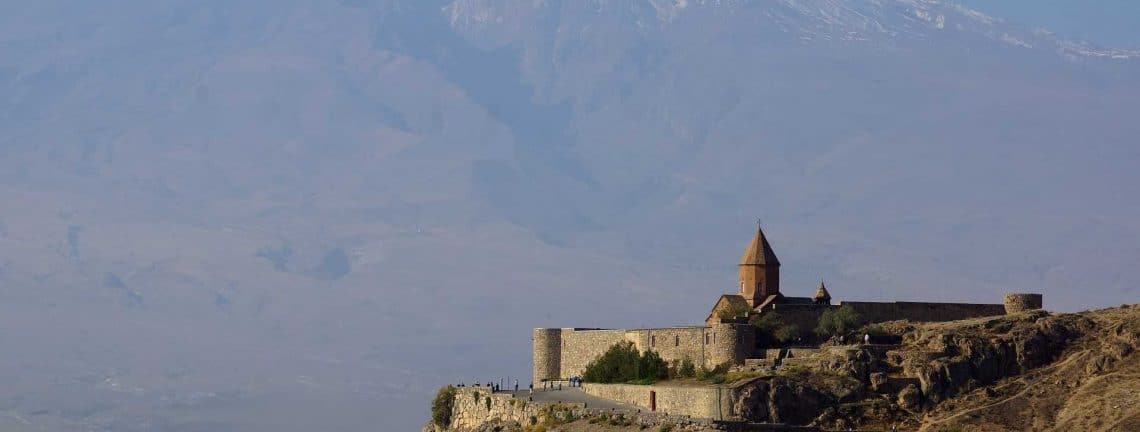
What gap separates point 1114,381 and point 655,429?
15424mm

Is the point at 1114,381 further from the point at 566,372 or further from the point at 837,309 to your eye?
the point at 566,372

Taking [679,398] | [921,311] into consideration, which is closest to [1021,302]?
[921,311]

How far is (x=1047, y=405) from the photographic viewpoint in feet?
246

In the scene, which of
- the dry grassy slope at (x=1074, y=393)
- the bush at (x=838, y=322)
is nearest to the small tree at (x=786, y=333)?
the bush at (x=838, y=322)

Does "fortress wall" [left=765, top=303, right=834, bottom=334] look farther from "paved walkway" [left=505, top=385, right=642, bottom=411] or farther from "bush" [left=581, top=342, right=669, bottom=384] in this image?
"paved walkway" [left=505, top=385, right=642, bottom=411]

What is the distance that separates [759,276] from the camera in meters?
90.9

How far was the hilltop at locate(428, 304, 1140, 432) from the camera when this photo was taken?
73.9 m

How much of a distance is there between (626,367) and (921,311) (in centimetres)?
1131

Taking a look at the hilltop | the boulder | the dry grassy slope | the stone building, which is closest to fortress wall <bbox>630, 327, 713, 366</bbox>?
the stone building

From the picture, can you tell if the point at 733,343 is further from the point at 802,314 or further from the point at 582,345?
the point at 582,345

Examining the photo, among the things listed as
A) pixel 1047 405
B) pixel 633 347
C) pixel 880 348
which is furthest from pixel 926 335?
pixel 633 347

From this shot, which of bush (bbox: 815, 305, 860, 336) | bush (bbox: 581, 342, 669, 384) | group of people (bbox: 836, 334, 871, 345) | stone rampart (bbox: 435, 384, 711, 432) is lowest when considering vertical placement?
stone rampart (bbox: 435, 384, 711, 432)

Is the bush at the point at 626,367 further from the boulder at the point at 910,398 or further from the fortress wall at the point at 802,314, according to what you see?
the boulder at the point at 910,398

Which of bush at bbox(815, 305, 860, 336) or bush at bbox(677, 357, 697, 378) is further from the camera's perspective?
bush at bbox(815, 305, 860, 336)
